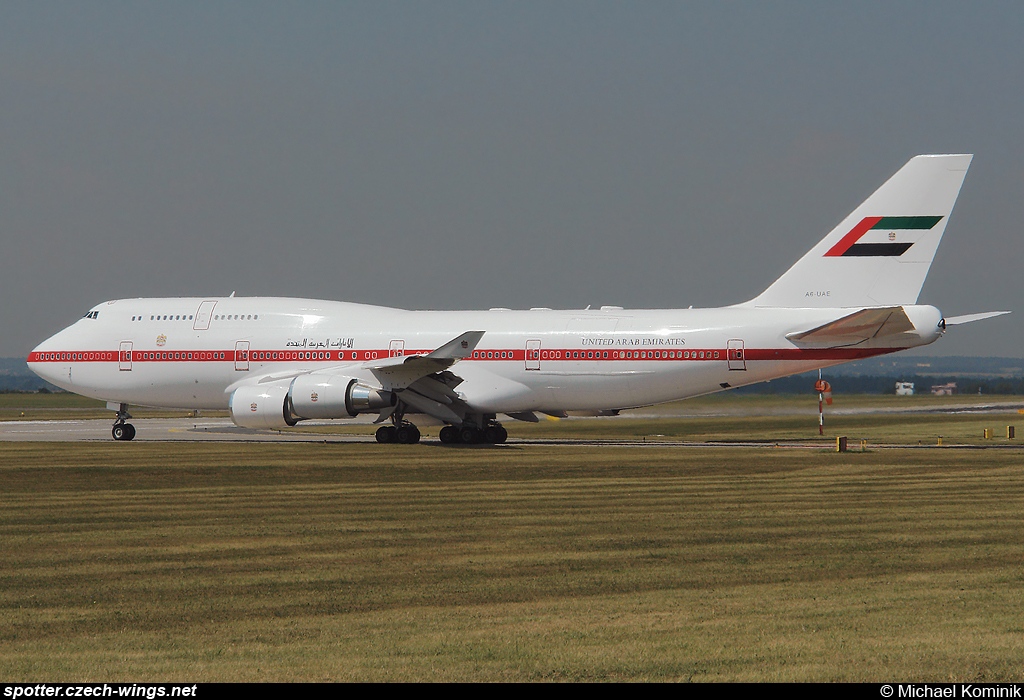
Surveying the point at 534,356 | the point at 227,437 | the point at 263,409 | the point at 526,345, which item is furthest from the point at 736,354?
the point at 227,437

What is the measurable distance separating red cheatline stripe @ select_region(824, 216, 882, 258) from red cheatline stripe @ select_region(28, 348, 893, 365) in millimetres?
3224

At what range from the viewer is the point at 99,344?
128ft

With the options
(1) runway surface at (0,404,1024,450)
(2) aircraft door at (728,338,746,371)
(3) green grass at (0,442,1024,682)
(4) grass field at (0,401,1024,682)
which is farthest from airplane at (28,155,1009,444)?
(3) green grass at (0,442,1024,682)

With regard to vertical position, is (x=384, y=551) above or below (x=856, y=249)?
below

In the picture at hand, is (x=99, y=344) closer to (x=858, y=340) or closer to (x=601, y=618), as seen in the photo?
(x=858, y=340)

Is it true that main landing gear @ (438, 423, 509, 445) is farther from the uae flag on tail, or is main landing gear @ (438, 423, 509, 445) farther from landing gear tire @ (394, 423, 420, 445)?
the uae flag on tail

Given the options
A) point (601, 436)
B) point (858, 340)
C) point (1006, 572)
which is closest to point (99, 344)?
point (601, 436)

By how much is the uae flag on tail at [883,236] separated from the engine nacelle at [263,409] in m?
17.2

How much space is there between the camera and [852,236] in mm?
33375

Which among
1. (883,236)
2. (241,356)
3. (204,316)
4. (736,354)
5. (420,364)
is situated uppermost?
(883,236)

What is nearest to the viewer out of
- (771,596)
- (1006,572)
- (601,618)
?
(601,618)

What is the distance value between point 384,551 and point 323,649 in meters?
4.87

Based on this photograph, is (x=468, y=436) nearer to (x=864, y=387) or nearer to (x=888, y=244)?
(x=888, y=244)

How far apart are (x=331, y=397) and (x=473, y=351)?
4.84 m
